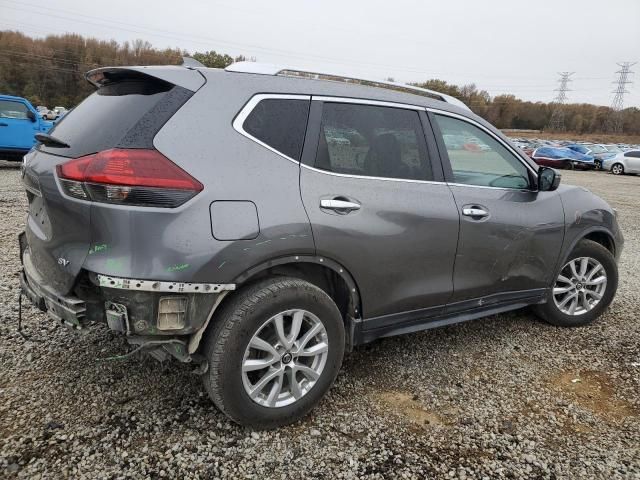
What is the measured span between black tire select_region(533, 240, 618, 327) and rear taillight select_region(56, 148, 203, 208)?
10.1 ft

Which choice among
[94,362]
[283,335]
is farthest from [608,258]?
[94,362]

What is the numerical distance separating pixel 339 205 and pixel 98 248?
117cm

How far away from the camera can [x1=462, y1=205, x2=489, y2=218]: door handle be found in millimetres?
3043

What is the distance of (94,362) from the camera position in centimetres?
306

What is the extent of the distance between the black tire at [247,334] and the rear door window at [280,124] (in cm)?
68

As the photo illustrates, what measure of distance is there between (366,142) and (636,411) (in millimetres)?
2321

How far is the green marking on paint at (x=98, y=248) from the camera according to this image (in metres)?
2.09

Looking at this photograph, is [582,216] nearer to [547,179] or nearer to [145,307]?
[547,179]

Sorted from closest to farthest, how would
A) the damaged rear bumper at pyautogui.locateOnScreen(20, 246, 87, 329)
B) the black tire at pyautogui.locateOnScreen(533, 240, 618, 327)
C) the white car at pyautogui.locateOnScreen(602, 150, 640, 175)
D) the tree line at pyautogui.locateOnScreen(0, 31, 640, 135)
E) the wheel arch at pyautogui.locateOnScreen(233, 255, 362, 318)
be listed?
the damaged rear bumper at pyautogui.locateOnScreen(20, 246, 87, 329), the wheel arch at pyautogui.locateOnScreen(233, 255, 362, 318), the black tire at pyautogui.locateOnScreen(533, 240, 618, 327), the white car at pyautogui.locateOnScreen(602, 150, 640, 175), the tree line at pyautogui.locateOnScreen(0, 31, 640, 135)

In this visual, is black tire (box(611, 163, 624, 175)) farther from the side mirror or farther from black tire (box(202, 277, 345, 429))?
black tire (box(202, 277, 345, 429))

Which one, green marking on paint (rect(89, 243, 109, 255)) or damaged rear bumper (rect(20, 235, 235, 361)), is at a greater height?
green marking on paint (rect(89, 243, 109, 255))

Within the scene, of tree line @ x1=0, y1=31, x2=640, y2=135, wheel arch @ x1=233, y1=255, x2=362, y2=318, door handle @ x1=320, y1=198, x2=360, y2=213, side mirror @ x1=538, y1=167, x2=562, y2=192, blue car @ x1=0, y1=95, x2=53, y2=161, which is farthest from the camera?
tree line @ x1=0, y1=31, x2=640, y2=135

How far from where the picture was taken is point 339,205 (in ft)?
8.25

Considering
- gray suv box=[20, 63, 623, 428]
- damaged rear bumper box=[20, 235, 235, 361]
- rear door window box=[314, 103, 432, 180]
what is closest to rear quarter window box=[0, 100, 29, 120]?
gray suv box=[20, 63, 623, 428]
